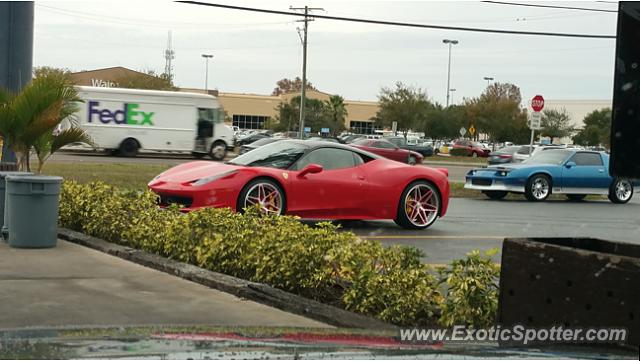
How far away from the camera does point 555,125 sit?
82.7 m

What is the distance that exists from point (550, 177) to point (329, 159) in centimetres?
964

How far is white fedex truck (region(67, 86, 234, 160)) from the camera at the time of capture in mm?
33062

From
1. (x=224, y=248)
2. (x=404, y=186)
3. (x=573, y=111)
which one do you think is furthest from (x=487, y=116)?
(x=224, y=248)

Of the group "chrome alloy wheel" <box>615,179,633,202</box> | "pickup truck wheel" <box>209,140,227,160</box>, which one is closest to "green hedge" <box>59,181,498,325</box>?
"chrome alloy wheel" <box>615,179,633,202</box>

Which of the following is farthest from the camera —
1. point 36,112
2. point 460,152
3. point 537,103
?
point 460,152

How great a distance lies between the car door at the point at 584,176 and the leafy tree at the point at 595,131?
5305cm

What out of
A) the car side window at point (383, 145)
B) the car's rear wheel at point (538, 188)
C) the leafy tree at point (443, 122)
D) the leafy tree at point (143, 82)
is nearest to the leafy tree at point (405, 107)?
the leafy tree at point (443, 122)

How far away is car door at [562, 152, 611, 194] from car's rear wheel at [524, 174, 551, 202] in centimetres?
47

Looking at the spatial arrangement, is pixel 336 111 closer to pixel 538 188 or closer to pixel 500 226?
pixel 538 188

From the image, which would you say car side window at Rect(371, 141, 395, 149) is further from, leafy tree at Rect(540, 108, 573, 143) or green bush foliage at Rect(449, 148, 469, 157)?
leafy tree at Rect(540, 108, 573, 143)

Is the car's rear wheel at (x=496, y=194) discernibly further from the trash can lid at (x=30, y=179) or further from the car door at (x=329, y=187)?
the trash can lid at (x=30, y=179)

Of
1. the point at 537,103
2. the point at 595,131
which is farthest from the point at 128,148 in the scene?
the point at 595,131

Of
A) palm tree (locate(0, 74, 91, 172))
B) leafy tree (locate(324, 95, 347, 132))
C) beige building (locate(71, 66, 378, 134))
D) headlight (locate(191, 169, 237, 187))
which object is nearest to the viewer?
palm tree (locate(0, 74, 91, 172))

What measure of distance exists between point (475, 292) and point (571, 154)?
1525 cm
